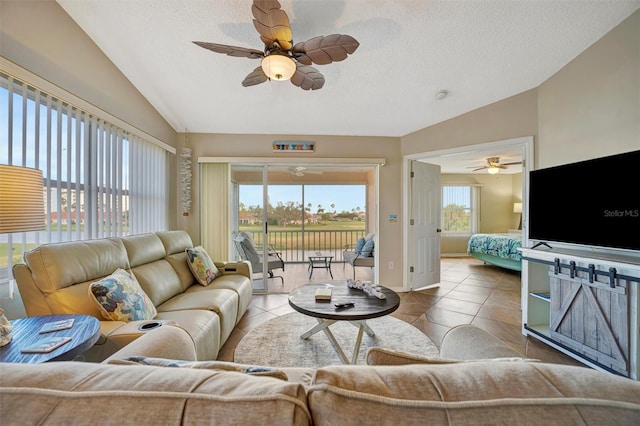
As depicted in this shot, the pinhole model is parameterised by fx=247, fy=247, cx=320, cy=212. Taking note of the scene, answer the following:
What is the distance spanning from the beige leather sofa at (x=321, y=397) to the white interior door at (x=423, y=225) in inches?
146

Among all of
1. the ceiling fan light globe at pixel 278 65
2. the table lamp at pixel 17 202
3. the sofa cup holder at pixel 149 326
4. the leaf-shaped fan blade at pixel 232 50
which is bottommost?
the sofa cup holder at pixel 149 326

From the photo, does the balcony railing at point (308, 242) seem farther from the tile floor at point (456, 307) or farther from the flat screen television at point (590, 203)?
the flat screen television at point (590, 203)

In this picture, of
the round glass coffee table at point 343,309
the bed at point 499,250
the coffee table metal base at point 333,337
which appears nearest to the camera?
the round glass coffee table at point 343,309

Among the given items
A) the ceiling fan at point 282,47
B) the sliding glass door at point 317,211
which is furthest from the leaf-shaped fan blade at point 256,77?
the sliding glass door at point 317,211

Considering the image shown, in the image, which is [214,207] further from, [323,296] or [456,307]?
[456,307]

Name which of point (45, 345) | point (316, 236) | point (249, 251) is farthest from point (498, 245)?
point (45, 345)

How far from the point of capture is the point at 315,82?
202 cm

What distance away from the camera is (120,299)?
1.71 m

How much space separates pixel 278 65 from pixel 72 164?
78.0 inches

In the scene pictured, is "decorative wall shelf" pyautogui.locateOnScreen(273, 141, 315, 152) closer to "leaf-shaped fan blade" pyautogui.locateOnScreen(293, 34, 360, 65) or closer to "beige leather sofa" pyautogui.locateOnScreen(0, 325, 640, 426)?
"leaf-shaped fan blade" pyautogui.locateOnScreen(293, 34, 360, 65)

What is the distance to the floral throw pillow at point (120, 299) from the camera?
1.65 meters

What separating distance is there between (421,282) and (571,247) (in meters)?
2.04

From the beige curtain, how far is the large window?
19.5 feet

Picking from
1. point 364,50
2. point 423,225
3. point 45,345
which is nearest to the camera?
point 45,345
